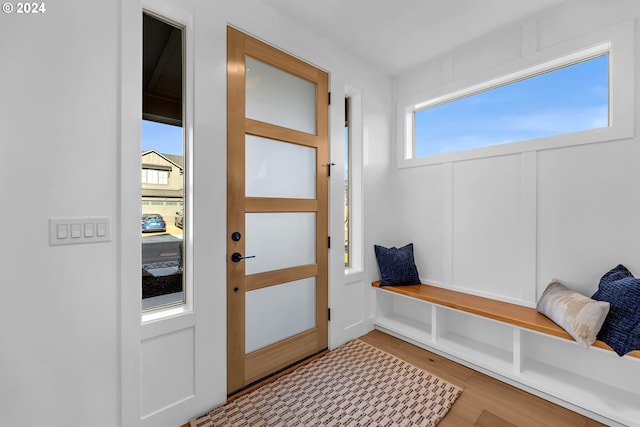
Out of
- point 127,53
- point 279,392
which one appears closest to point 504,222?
point 279,392

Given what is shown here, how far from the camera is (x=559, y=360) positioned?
206cm

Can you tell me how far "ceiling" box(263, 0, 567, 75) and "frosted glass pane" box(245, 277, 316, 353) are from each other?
212 centimetres

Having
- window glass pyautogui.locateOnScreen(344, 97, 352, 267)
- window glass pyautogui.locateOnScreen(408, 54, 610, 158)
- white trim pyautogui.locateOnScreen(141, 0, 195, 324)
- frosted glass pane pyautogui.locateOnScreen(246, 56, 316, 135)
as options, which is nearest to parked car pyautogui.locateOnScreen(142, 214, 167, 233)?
white trim pyautogui.locateOnScreen(141, 0, 195, 324)

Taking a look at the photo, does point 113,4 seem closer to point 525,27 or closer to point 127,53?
point 127,53

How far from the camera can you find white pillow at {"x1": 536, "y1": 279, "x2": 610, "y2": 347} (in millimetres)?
1610

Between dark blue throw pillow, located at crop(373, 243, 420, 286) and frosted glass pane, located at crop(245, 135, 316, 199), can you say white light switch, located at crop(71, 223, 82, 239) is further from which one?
dark blue throw pillow, located at crop(373, 243, 420, 286)

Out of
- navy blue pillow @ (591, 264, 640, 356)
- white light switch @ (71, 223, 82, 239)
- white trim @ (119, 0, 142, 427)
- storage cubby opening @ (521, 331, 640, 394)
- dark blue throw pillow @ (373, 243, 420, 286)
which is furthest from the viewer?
dark blue throw pillow @ (373, 243, 420, 286)

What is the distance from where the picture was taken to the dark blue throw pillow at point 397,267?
2796 millimetres

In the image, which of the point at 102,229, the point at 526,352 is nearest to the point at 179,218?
the point at 102,229

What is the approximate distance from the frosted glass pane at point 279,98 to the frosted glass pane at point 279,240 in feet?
2.47

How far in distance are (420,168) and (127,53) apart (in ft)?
8.45

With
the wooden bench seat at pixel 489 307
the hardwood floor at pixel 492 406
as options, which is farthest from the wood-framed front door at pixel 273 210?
the hardwood floor at pixel 492 406

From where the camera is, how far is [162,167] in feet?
5.58

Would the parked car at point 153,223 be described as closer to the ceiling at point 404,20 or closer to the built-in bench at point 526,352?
the ceiling at point 404,20
